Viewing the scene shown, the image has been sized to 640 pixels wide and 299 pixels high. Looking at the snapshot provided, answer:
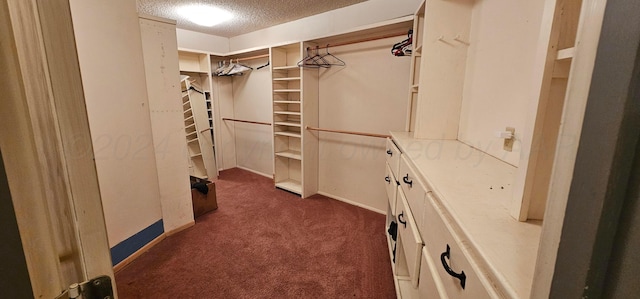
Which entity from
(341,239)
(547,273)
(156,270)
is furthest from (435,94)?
(156,270)

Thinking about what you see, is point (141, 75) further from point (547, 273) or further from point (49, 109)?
point (547, 273)

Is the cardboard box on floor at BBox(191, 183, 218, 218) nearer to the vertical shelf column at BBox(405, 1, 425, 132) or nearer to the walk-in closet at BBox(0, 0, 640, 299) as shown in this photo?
the walk-in closet at BBox(0, 0, 640, 299)

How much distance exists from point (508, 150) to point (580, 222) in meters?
1.07

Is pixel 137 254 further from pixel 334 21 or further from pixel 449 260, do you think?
pixel 334 21

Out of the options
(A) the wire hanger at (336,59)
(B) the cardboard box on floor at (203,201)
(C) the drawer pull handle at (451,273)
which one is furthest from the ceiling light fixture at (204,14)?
(C) the drawer pull handle at (451,273)

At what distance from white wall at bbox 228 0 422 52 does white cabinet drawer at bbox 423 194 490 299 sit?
7.09 ft

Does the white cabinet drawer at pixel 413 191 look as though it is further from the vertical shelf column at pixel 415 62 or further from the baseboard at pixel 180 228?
the baseboard at pixel 180 228

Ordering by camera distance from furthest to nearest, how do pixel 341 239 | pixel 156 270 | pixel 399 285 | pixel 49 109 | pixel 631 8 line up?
1. pixel 341 239
2. pixel 156 270
3. pixel 399 285
4. pixel 49 109
5. pixel 631 8

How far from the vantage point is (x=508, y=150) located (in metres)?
1.16

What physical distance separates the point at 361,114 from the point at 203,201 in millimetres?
1930

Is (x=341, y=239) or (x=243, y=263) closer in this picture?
(x=243, y=263)

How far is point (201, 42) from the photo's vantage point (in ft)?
12.7

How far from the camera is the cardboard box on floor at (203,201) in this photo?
2656 mm

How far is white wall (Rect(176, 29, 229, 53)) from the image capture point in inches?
145
